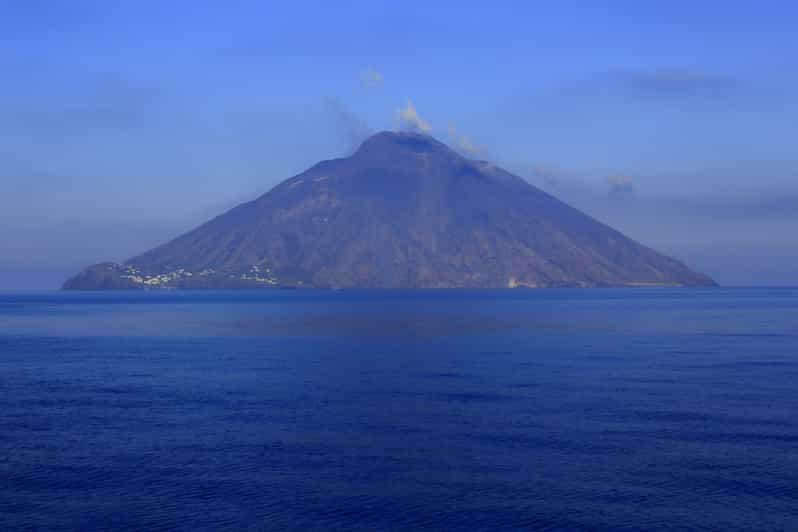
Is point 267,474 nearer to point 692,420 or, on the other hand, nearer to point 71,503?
point 71,503

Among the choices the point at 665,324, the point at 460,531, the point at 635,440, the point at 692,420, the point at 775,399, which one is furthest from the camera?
the point at 665,324

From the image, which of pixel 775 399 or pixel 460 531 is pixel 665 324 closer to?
pixel 775 399

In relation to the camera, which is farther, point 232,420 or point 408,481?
point 232,420

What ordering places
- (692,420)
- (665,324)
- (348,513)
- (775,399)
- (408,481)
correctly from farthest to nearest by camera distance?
(665,324) → (775,399) → (692,420) → (408,481) → (348,513)

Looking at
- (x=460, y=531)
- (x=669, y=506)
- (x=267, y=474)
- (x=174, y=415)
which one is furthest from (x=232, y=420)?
(x=669, y=506)

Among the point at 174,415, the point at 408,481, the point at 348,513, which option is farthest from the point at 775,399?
the point at 174,415

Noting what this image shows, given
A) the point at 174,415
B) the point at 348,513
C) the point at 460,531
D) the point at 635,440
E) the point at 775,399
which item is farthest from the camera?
the point at 775,399
